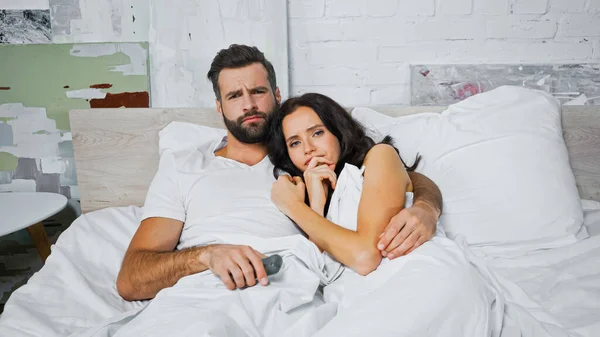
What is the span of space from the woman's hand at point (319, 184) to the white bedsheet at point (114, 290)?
36 centimetres

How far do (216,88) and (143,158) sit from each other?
0.44m

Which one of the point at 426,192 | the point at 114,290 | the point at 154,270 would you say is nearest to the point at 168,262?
the point at 154,270

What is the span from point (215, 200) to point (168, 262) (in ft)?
0.75

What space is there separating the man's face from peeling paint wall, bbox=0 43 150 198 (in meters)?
0.54

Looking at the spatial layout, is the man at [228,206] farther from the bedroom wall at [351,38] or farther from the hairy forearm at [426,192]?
the bedroom wall at [351,38]

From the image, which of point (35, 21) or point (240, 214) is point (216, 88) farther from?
point (35, 21)

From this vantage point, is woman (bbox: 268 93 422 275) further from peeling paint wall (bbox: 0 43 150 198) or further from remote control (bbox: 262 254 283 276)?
peeling paint wall (bbox: 0 43 150 198)

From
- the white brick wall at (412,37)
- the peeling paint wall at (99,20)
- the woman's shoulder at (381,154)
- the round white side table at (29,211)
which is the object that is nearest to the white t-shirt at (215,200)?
the woman's shoulder at (381,154)

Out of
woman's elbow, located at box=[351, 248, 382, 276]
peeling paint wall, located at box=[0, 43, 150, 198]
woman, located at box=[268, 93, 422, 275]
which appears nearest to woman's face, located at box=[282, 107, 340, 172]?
woman, located at box=[268, 93, 422, 275]

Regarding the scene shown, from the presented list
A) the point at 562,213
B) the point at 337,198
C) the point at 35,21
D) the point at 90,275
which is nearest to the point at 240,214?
the point at 337,198

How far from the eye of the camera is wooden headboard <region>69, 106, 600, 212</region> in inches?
65.9

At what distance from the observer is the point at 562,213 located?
1.29 meters

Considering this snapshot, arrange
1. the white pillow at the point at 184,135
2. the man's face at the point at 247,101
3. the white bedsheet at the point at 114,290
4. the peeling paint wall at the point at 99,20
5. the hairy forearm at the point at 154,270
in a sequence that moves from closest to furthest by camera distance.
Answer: the white bedsheet at the point at 114,290
the hairy forearm at the point at 154,270
the man's face at the point at 247,101
the white pillow at the point at 184,135
the peeling paint wall at the point at 99,20

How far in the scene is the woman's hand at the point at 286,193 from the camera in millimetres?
1197
